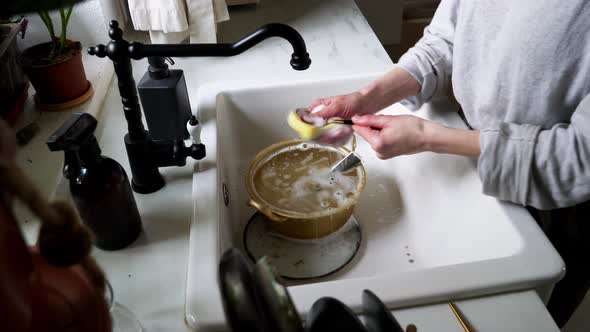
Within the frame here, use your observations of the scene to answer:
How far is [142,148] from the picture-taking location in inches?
26.6

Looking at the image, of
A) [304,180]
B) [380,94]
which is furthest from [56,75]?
[380,94]

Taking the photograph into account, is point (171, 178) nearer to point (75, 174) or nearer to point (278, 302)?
point (75, 174)

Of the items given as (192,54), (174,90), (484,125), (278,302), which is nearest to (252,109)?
(174,90)

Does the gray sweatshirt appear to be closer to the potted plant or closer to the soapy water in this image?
the soapy water

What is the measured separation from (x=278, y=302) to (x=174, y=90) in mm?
543

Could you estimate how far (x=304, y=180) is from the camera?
2.75 ft

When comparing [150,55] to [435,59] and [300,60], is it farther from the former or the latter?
[435,59]

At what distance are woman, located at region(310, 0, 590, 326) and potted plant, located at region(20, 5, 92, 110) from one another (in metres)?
0.52

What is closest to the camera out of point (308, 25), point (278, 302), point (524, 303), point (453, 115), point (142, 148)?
point (278, 302)

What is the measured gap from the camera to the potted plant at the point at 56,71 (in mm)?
876

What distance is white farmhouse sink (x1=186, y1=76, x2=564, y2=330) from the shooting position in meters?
0.52

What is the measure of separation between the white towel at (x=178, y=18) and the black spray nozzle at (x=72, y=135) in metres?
0.57

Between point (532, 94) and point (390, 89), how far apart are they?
253 millimetres

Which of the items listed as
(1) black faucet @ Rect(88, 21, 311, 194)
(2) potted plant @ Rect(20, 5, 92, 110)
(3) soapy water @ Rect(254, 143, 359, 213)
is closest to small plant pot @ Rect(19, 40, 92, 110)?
(2) potted plant @ Rect(20, 5, 92, 110)
